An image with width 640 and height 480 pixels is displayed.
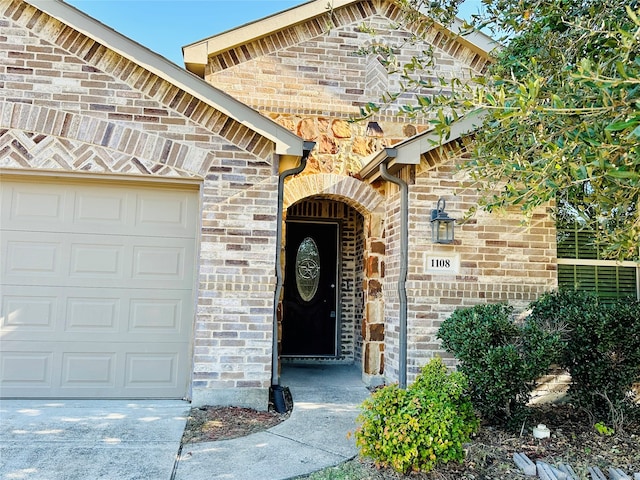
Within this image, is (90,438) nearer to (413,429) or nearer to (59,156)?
(413,429)

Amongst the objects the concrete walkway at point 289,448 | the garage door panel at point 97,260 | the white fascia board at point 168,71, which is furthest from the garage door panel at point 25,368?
the white fascia board at point 168,71

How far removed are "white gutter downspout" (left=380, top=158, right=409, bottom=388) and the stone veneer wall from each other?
163cm

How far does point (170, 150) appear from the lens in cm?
566

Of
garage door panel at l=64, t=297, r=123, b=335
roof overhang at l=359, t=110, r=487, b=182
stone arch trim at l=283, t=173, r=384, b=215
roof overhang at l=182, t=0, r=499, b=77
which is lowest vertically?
garage door panel at l=64, t=297, r=123, b=335

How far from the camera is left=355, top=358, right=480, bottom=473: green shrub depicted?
3.63m

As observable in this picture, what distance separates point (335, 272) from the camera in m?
8.77

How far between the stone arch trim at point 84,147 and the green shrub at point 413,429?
3334 mm

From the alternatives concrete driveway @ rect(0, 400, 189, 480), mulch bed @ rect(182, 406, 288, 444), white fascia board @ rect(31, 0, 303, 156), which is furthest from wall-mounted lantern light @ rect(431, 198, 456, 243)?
concrete driveway @ rect(0, 400, 189, 480)

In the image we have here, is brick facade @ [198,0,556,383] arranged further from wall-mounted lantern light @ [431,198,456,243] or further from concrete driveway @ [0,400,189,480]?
concrete driveway @ [0,400,189,480]

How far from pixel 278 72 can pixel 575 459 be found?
599 cm

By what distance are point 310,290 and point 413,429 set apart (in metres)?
5.12

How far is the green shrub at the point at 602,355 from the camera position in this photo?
5055 mm

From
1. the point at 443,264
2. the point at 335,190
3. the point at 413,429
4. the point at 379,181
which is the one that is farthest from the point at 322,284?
the point at 413,429

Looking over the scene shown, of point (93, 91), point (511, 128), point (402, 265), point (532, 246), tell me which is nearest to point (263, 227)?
point (402, 265)
